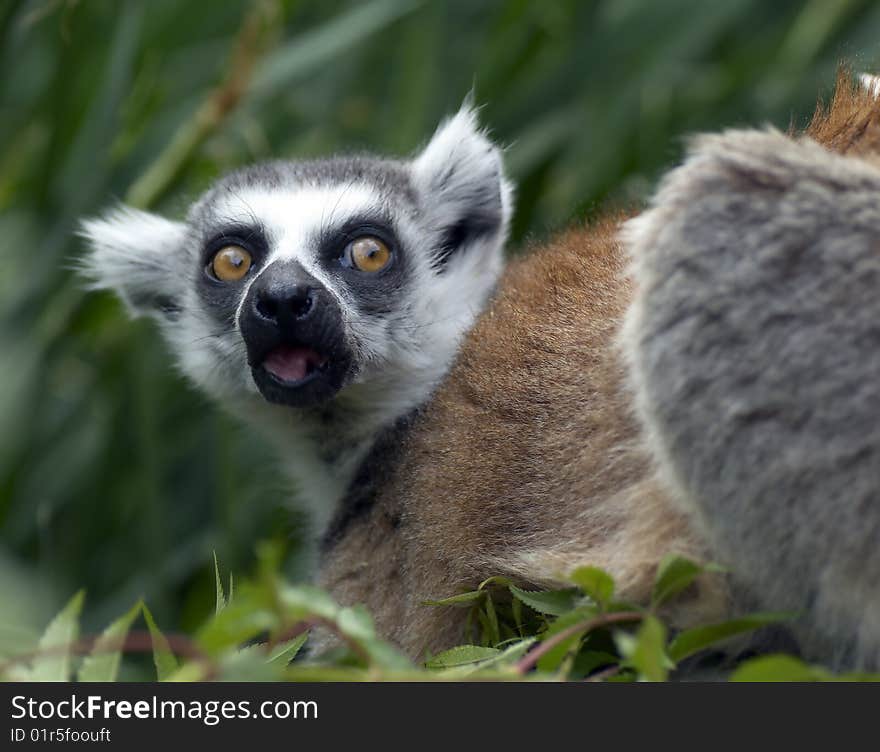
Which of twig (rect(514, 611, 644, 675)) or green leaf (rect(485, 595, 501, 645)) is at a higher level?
green leaf (rect(485, 595, 501, 645))

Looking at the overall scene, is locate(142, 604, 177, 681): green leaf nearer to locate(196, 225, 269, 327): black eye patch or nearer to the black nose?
the black nose

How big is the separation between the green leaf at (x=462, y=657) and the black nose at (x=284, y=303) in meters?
1.08

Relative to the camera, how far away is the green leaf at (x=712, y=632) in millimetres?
1308

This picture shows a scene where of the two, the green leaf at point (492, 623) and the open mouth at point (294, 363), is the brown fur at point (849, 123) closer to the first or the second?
the green leaf at point (492, 623)

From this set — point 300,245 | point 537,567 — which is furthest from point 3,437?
point 537,567

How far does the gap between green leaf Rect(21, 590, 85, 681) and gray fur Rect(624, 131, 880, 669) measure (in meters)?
0.71

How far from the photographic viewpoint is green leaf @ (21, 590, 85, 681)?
1.32m

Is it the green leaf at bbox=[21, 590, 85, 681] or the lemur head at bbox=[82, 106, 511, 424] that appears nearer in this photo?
the green leaf at bbox=[21, 590, 85, 681]

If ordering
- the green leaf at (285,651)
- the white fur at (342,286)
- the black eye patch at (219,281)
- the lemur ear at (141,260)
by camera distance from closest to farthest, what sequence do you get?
the green leaf at (285,651) → the white fur at (342,286) → the black eye patch at (219,281) → the lemur ear at (141,260)

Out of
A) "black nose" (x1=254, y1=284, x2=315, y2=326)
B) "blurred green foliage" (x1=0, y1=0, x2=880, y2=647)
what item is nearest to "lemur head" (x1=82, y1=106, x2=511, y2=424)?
"black nose" (x1=254, y1=284, x2=315, y2=326)

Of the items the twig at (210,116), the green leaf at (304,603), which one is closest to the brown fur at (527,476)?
the green leaf at (304,603)

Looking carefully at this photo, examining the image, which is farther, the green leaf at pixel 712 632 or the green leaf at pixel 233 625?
the green leaf at pixel 712 632

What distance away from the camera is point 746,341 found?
138 cm

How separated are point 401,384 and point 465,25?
202 cm
